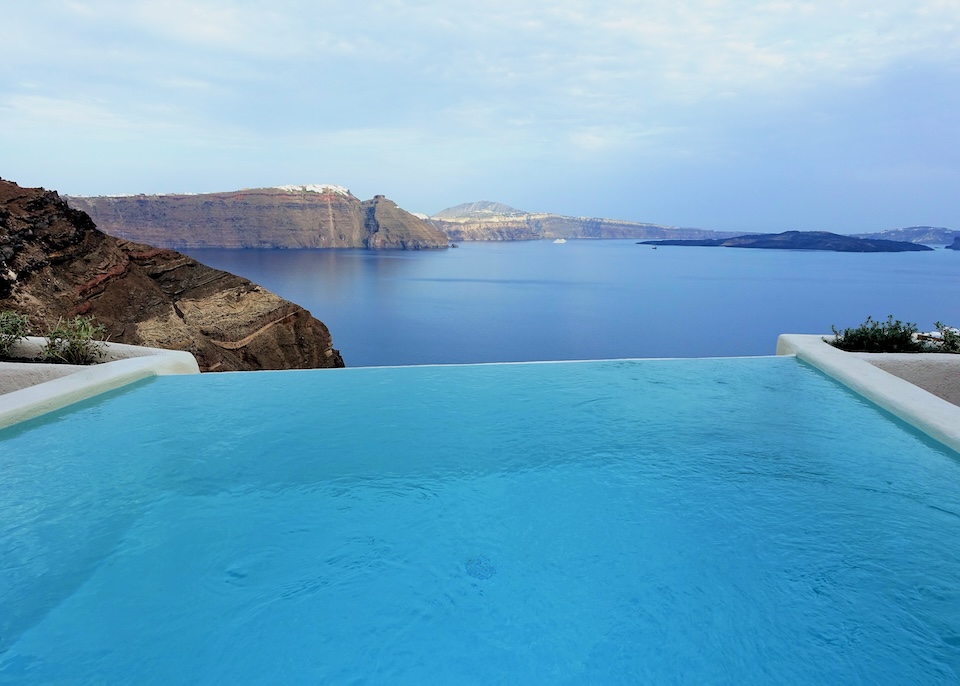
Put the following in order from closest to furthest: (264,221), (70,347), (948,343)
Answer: (70,347) → (948,343) → (264,221)

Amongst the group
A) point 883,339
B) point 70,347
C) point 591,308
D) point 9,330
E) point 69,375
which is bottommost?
point 591,308

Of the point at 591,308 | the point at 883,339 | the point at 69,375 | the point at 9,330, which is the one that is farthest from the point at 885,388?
the point at 591,308

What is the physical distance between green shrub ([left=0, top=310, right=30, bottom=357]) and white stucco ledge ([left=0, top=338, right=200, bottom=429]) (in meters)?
0.09

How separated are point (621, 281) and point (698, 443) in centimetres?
4775

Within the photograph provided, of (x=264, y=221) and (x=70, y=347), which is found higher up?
(x=264, y=221)

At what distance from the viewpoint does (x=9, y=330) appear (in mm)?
5695

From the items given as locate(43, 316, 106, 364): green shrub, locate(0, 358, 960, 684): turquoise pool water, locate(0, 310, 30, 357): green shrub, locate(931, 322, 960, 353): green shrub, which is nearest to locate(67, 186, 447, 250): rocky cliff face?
locate(0, 310, 30, 357): green shrub

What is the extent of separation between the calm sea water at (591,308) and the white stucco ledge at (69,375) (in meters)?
19.1

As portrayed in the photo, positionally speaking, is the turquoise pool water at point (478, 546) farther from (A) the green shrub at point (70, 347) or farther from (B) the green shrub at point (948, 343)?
(B) the green shrub at point (948, 343)

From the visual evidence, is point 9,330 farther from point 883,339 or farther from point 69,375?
point 883,339

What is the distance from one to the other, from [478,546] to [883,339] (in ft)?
18.1

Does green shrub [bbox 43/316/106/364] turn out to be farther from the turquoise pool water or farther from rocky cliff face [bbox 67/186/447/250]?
rocky cliff face [bbox 67/186/447/250]

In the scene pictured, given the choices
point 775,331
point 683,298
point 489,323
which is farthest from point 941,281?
point 489,323

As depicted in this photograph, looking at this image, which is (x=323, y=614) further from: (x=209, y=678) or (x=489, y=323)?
(x=489, y=323)
